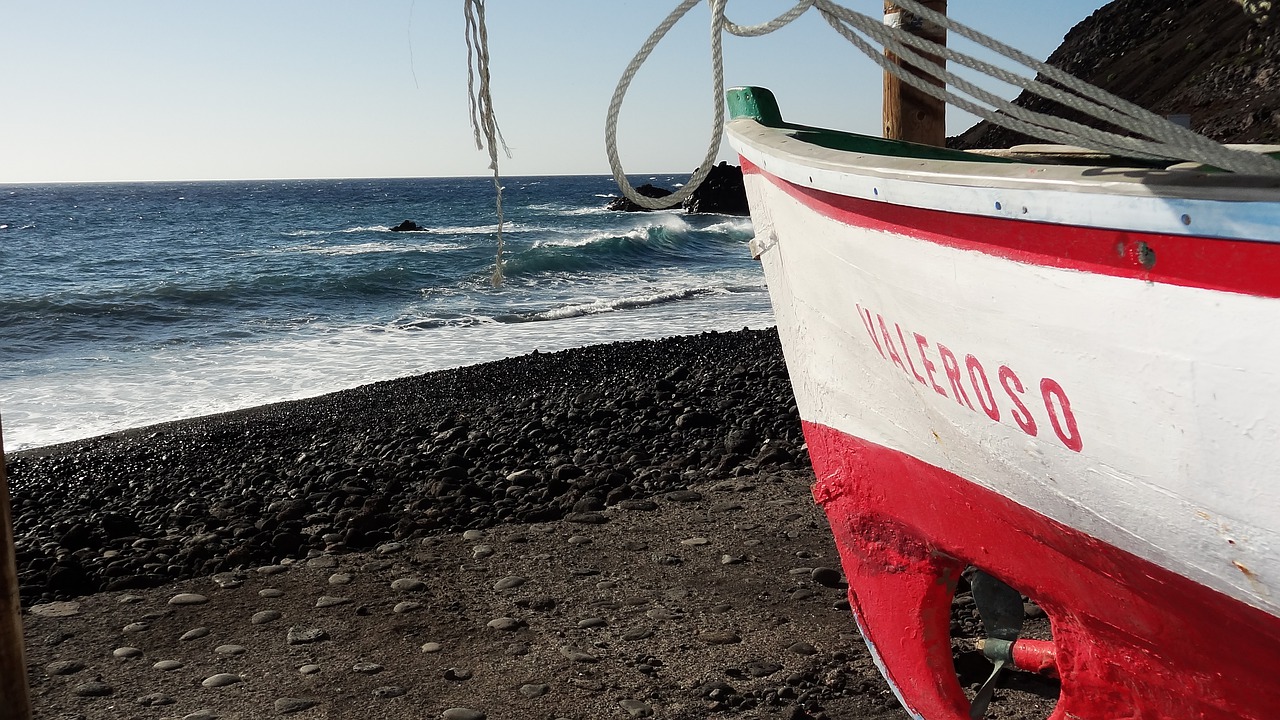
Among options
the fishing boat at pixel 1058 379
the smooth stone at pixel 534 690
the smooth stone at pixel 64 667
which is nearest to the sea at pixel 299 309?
the smooth stone at pixel 64 667

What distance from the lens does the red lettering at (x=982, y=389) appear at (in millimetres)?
2182

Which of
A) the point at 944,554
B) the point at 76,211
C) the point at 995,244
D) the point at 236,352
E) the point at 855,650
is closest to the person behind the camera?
the point at 995,244

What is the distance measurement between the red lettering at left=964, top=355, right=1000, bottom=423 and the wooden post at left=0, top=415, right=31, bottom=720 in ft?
7.55

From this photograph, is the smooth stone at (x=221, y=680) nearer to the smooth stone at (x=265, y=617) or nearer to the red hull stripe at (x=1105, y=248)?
the smooth stone at (x=265, y=617)

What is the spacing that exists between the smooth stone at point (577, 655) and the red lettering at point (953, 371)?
1.98m

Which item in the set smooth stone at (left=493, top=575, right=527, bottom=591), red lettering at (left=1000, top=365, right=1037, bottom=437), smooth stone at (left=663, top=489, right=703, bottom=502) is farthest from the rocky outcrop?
red lettering at (left=1000, top=365, right=1037, bottom=437)

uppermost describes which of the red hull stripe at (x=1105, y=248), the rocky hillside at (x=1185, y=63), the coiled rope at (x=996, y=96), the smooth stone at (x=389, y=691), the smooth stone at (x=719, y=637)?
the rocky hillside at (x=1185, y=63)

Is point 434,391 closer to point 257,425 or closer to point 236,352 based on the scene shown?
point 257,425

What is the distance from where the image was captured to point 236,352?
49.3 feet

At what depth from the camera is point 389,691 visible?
3.49 metres

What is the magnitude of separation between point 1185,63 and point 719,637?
3189 centimetres

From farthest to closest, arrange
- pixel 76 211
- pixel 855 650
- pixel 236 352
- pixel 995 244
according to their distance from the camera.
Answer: pixel 76 211 → pixel 236 352 → pixel 855 650 → pixel 995 244

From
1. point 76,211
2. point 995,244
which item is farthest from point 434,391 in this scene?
point 76,211

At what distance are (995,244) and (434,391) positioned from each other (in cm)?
913
